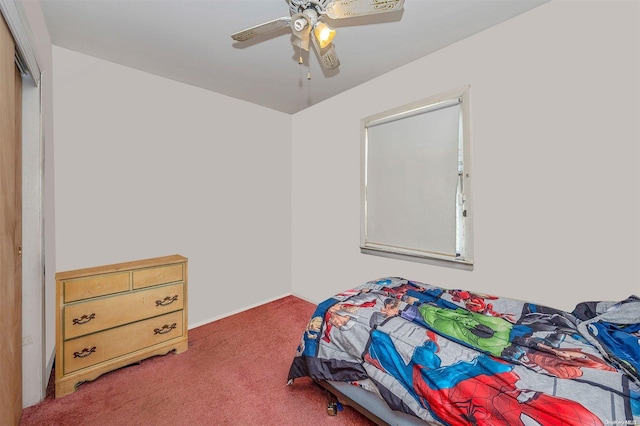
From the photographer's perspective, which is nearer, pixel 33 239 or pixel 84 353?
pixel 33 239

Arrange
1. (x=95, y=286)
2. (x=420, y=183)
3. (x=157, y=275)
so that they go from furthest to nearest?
(x=420, y=183)
(x=157, y=275)
(x=95, y=286)

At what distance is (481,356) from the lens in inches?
46.9

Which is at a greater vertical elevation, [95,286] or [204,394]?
[95,286]

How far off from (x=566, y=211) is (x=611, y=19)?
3.89ft

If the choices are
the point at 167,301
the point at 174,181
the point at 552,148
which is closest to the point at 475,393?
the point at 552,148

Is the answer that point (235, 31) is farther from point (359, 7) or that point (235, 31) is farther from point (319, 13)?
point (359, 7)

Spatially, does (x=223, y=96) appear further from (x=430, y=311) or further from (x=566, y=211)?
(x=566, y=211)

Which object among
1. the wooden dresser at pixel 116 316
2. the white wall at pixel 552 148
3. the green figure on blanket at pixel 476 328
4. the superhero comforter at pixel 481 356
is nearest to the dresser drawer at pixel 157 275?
the wooden dresser at pixel 116 316

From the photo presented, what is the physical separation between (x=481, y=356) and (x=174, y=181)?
291cm

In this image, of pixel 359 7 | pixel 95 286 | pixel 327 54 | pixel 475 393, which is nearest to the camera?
pixel 475 393

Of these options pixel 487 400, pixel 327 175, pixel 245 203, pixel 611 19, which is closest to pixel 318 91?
pixel 327 175

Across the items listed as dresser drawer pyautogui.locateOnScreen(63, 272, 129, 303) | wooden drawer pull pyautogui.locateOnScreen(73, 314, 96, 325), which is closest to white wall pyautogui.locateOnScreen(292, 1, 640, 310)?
dresser drawer pyautogui.locateOnScreen(63, 272, 129, 303)

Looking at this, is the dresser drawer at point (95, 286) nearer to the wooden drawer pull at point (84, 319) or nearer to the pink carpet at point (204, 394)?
the wooden drawer pull at point (84, 319)

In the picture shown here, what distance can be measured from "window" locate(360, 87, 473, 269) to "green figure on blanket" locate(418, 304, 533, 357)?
68cm
